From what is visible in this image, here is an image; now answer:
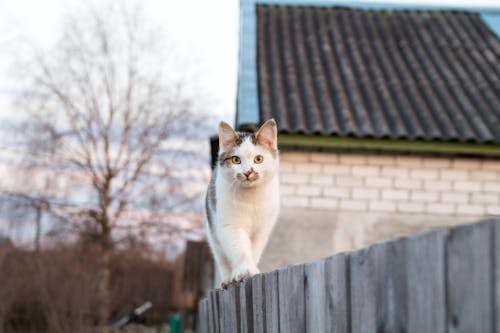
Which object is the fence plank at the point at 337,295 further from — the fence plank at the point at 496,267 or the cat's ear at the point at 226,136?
the cat's ear at the point at 226,136

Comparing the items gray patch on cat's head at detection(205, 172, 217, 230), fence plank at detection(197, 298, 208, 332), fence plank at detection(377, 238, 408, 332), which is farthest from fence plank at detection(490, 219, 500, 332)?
fence plank at detection(197, 298, 208, 332)

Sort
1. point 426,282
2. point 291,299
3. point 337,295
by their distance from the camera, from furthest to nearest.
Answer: point 291,299, point 337,295, point 426,282

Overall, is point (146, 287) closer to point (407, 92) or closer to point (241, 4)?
point (241, 4)

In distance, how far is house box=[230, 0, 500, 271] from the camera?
8219 mm

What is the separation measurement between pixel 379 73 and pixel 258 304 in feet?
24.8

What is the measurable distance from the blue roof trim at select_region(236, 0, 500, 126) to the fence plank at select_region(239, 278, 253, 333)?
497 cm

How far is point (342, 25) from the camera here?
1142 cm

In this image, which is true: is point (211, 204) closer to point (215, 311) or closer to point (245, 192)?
point (245, 192)

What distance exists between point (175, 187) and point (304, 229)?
11648 millimetres

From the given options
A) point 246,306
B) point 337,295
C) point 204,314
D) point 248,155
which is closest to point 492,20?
point 204,314

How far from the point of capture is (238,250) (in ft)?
11.7

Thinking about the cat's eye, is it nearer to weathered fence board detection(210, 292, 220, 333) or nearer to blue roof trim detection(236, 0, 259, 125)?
weathered fence board detection(210, 292, 220, 333)

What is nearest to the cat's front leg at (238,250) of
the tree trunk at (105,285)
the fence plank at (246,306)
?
the fence plank at (246,306)

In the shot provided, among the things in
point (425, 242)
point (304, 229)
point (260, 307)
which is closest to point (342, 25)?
point (304, 229)
